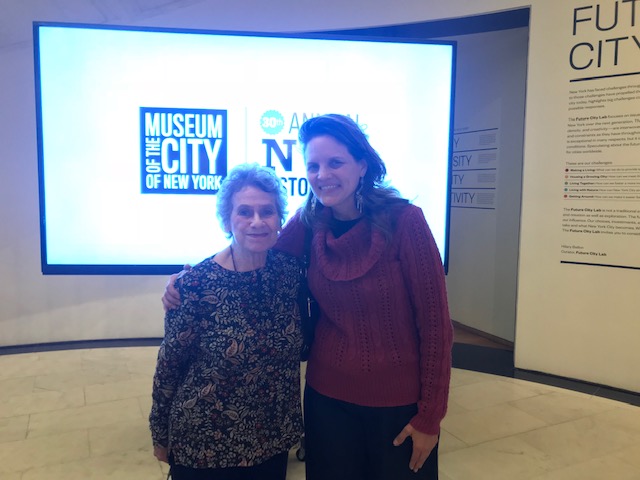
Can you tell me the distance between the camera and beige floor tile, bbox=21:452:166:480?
7.63 feet

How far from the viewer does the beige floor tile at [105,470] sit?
2326 mm

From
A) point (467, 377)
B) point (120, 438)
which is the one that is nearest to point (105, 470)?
point (120, 438)

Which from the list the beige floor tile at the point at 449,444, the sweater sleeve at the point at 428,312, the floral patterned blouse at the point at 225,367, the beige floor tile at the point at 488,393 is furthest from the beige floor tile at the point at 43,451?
the beige floor tile at the point at 488,393

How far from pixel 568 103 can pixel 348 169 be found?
276 cm

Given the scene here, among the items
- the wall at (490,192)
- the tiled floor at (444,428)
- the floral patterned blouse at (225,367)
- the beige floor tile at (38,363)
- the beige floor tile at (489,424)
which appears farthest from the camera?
the wall at (490,192)

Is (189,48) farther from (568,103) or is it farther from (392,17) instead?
(568,103)

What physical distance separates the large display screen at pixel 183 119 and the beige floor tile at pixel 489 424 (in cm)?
133

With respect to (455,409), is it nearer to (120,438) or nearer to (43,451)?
(120,438)

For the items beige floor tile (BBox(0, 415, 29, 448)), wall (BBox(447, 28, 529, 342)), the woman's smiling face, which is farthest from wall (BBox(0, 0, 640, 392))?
the woman's smiling face

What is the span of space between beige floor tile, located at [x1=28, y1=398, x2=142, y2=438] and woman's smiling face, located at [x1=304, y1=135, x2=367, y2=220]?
217 centimetres

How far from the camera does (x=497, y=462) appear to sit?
2508mm

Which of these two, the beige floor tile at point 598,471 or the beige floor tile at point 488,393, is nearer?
the beige floor tile at point 598,471

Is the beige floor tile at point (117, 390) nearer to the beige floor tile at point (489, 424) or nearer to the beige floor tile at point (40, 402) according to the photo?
the beige floor tile at point (40, 402)

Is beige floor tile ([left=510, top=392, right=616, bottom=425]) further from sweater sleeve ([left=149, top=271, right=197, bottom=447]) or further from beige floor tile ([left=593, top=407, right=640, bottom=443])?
sweater sleeve ([left=149, top=271, right=197, bottom=447])
